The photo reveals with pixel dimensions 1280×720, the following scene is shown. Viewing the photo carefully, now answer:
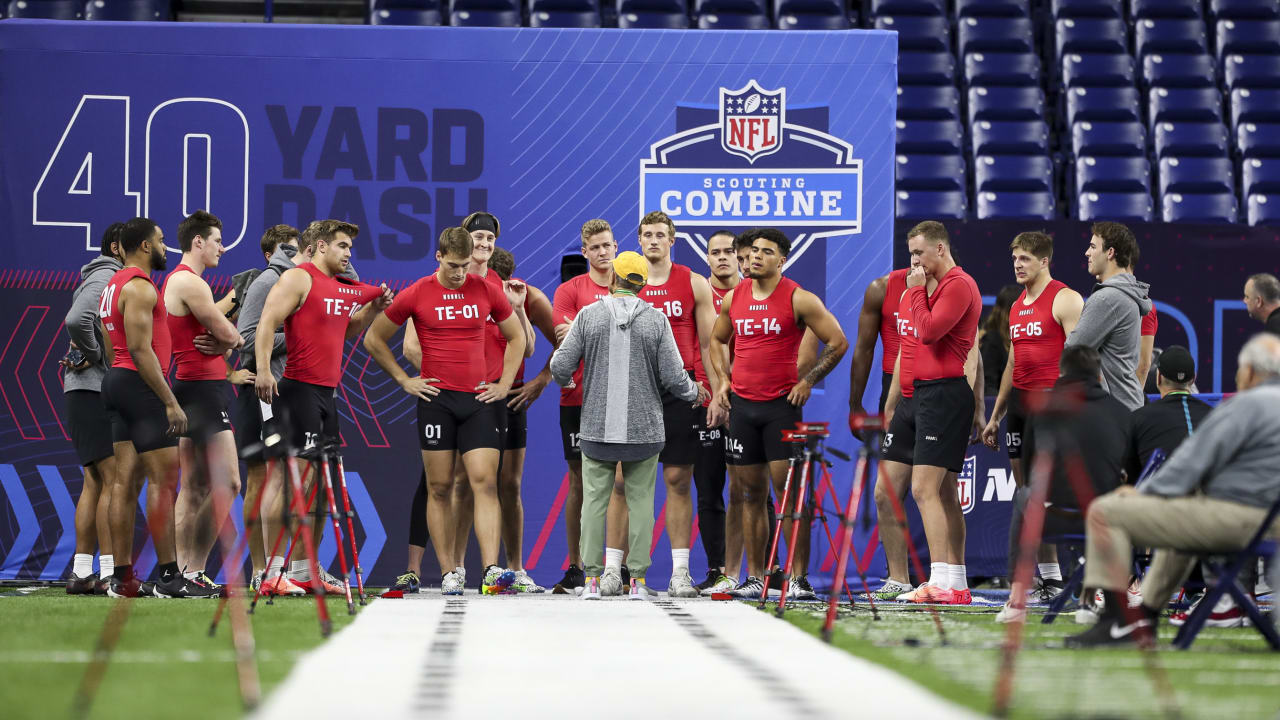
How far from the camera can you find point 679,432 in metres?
7.98

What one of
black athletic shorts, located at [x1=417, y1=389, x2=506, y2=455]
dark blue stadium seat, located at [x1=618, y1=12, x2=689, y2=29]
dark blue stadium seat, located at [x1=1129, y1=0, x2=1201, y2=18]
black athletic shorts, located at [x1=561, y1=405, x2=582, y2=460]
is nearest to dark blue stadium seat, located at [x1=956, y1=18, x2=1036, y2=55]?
dark blue stadium seat, located at [x1=1129, y1=0, x2=1201, y2=18]

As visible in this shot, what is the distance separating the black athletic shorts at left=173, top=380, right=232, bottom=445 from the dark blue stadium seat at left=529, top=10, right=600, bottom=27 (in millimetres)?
5923

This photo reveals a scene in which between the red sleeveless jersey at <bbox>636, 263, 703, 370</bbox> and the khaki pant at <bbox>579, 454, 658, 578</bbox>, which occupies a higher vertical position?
the red sleeveless jersey at <bbox>636, 263, 703, 370</bbox>

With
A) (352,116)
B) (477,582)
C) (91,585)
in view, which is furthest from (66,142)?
(477,582)

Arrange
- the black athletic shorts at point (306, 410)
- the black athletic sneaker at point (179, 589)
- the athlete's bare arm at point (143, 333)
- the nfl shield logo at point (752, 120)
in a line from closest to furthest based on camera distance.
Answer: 1. the athlete's bare arm at point (143, 333)
2. the black athletic sneaker at point (179, 589)
3. the black athletic shorts at point (306, 410)
4. the nfl shield logo at point (752, 120)

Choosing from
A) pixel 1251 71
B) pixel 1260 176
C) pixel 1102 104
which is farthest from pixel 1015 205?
pixel 1251 71

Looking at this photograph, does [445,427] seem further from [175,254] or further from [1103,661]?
[1103,661]

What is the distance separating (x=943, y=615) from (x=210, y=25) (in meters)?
5.86

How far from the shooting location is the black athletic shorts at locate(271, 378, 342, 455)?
25.0ft

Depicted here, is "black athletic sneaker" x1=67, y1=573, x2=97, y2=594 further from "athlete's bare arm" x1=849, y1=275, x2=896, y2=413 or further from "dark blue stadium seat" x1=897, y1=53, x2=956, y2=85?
"dark blue stadium seat" x1=897, y1=53, x2=956, y2=85

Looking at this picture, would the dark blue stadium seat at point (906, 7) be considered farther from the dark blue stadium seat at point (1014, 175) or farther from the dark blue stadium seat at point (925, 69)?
the dark blue stadium seat at point (1014, 175)

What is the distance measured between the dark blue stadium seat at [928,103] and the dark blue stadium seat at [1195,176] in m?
1.91

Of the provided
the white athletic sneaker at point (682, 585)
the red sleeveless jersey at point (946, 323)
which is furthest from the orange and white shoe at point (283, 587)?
the red sleeveless jersey at point (946, 323)

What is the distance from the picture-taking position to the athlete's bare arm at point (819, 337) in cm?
778
